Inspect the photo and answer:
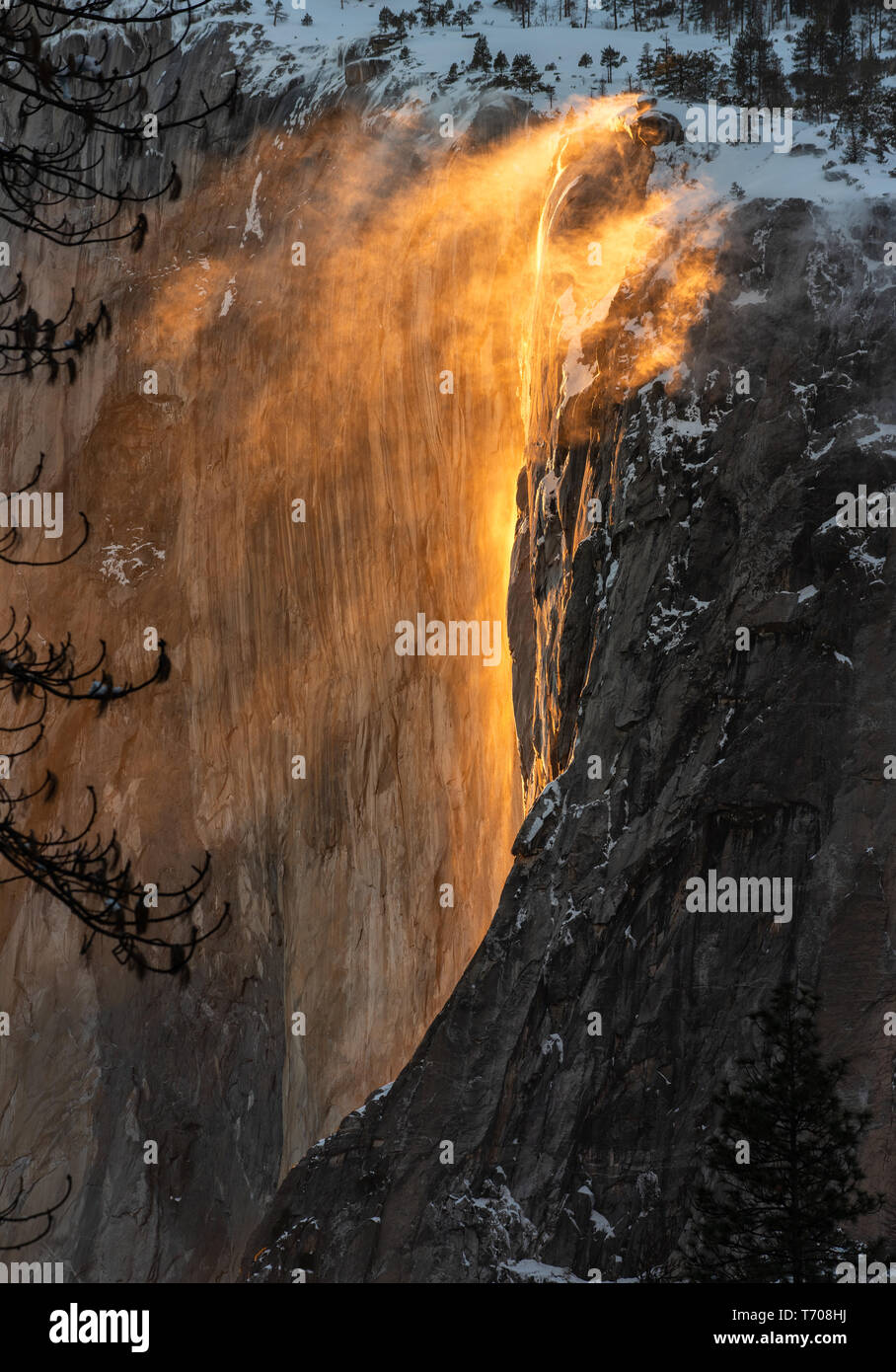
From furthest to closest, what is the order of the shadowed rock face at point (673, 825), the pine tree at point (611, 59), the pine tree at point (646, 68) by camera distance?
the pine tree at point (611, 59) → the pine tree at point (646, 68) → the shadowed rock face at point (673, 825)

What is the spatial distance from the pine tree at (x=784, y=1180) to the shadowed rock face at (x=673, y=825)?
270 centimetres

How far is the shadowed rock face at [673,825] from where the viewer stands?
1848 cm

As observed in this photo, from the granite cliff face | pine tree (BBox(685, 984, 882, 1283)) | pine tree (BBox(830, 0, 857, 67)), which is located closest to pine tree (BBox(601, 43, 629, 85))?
the granite cliff face

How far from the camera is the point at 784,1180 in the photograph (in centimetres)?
1457

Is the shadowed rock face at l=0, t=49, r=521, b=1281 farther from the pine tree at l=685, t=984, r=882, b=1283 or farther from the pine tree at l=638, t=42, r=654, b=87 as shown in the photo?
the pine tree at l=685, t=984, r=882, b=1283

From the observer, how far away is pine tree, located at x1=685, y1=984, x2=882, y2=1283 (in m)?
14.4

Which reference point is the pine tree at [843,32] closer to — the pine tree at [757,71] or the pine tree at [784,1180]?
the pine tree at [757,71]

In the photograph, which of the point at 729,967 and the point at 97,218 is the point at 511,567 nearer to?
the point at 729,967

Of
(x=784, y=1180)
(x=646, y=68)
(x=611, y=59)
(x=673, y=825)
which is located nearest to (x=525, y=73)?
(x=611, y=59)

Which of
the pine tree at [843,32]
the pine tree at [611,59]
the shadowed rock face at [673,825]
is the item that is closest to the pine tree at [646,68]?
the pine tree at [611,59]

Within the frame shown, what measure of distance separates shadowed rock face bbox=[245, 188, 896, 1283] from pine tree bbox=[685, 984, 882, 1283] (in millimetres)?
2699

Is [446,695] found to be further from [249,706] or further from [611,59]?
[611,59]

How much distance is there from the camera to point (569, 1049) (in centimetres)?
1925

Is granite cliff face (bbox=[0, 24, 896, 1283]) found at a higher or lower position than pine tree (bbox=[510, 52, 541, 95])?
lower
